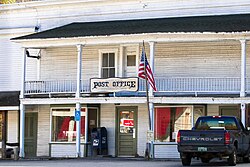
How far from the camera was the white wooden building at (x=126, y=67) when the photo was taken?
1204 inches

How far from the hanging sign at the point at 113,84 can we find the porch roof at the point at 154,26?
2141 mm

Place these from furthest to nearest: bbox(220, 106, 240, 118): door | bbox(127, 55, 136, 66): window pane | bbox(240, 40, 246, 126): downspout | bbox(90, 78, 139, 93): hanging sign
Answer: bbox(127, 55, 136, 66): window pane, bbox(220, 106, 240, 118): door, bbox(90, 78, 139, 93): hanging sign, bbox(240, 40, 246, 126): downspout

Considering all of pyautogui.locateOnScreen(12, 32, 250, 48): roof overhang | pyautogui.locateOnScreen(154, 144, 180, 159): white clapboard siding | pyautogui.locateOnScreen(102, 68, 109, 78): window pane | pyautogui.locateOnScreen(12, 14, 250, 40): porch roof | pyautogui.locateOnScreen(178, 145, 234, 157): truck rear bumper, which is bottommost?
pyautogui.locateOnScreen(154, 144, 180, 159): white clapboard siding

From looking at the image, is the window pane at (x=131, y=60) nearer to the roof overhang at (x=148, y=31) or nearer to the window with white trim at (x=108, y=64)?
the window with white trim at (x=108, y=64)

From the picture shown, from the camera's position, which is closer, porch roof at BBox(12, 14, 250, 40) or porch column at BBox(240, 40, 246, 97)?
porch column at BBox(240, 40, 246, 97)

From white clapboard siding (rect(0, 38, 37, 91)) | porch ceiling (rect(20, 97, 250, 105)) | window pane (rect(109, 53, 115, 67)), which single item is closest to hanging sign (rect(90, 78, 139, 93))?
porch ceiling (rect(20, 97, 250, 105))

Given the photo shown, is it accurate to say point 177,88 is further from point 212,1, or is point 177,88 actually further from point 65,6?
point 65,6

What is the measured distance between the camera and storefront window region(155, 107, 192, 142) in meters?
32.2

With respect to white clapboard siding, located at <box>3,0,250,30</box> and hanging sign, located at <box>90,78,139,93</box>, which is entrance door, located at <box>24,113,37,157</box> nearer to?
white clapboard siding, located at <box>3,0,250,30</box>

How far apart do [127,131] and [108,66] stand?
3314mm

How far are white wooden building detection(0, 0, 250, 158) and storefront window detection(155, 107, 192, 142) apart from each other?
5 centimetres

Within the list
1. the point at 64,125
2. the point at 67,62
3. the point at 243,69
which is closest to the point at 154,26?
the point at 243,69

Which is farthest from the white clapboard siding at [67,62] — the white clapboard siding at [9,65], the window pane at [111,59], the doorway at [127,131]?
the doorway at [127,131]

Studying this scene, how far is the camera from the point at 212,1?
33.2 metres
